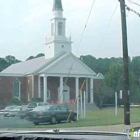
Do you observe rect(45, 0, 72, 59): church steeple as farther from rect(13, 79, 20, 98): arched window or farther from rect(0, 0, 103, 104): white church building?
rect(13, 79, 20, 98): arched window

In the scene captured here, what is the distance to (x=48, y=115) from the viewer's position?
90.0 feet

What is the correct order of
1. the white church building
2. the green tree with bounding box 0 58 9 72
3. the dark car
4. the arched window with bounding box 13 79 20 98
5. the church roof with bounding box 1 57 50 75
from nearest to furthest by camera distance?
the dark car
the white church building
the arched window with bounding box 13 79 20 98
the church roof with bounding box 1 57 50 75
the green tree with bounding box 0 58 9 72

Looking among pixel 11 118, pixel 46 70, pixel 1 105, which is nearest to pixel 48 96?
pixel 46 70

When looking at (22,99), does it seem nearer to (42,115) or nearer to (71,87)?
(71,87)

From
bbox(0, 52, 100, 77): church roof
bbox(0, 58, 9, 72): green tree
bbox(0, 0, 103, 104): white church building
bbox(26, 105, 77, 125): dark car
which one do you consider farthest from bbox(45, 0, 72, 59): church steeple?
bbox(26, 105, 77, 125): dark car

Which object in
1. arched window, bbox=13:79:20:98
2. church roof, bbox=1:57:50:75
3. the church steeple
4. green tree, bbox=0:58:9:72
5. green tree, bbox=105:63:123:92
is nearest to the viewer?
arched window, bbox=13:79:20:98

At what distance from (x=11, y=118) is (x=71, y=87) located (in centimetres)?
3275

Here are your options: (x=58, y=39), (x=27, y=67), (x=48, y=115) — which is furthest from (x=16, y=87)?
(x=48, y=115)

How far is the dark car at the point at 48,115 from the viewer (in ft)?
88.3

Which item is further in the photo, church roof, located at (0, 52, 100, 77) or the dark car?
church roof, located at (0, 52, 100, 77)

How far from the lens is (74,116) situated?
29469 mm

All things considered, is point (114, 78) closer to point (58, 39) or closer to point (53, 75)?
point (53, 75)

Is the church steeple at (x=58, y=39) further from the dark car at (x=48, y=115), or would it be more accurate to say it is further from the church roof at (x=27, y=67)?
the dark car at (x=48, y=115)

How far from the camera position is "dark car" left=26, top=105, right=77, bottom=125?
26.9m
